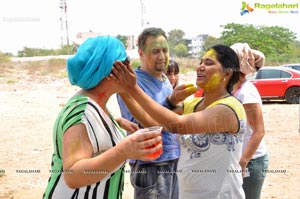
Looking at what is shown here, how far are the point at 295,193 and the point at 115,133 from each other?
3355mm

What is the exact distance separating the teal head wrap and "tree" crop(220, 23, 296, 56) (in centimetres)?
1189

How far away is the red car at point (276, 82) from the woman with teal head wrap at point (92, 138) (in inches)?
388

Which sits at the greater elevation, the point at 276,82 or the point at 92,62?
the point at 92,62

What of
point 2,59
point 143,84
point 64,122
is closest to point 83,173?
point 64,122

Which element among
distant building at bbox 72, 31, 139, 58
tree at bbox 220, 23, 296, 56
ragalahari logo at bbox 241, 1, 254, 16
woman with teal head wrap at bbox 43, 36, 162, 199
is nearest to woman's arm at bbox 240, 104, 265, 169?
distant building at bbox 72, 31, 139, 58

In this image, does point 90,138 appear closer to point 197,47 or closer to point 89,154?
point 89,154

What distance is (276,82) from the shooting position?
35.9 ft

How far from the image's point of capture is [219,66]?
80.0 inches

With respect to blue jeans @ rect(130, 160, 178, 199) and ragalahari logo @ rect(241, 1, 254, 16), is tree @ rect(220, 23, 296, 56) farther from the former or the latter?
blue jeans @ rect(130, 160, 178, 199)

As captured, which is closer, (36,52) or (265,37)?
(265,37)

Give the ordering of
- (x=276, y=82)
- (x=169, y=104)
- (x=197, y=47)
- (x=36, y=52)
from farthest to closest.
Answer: (x=36, y=52), (x=276, y=82), (x=197, y=47), (x=169, y=104)

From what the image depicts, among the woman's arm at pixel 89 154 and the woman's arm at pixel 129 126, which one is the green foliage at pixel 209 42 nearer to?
the woman's arm at pixel 129 126

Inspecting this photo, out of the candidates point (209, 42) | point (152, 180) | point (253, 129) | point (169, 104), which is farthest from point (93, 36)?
point (209, 42)

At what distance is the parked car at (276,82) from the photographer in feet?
35.8
